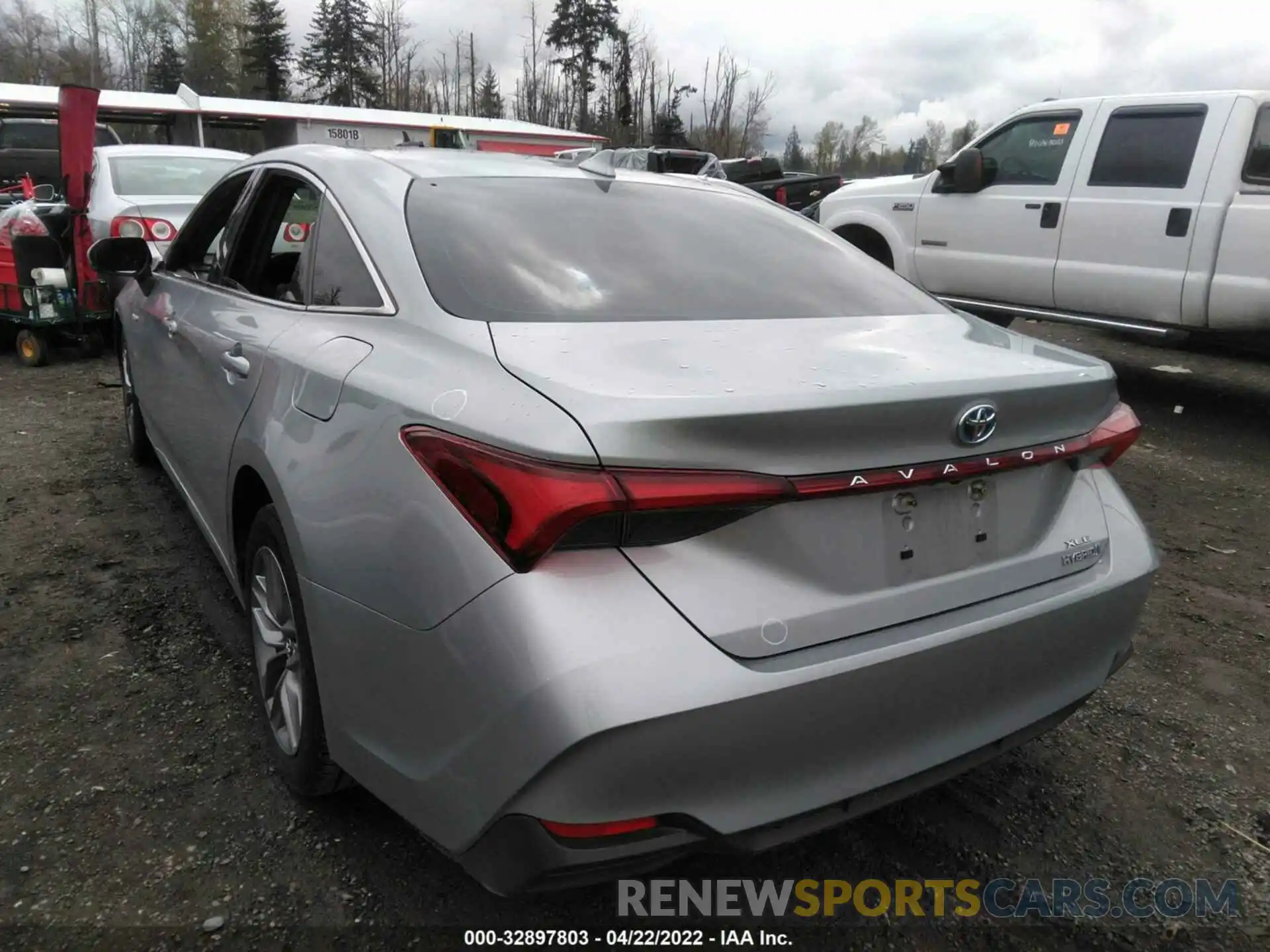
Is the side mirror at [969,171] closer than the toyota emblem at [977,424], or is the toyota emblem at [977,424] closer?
the toyota emblem at [977,424]

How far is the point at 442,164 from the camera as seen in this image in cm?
268

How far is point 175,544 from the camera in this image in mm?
4051

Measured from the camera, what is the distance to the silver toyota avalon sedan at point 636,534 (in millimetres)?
1510

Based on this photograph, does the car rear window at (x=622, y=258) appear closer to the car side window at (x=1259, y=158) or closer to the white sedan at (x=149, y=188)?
the car side window at (x=1259, y=158)

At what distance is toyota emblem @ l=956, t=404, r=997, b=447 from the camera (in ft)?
5.85

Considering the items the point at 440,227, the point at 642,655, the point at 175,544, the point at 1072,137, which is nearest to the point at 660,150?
the point at 1072,137

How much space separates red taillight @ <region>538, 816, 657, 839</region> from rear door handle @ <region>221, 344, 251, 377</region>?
1582 millimetres

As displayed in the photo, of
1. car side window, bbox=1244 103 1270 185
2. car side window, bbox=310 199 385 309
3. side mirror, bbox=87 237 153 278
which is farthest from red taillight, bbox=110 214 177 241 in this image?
car side window, bbox=1244 103 1270 185

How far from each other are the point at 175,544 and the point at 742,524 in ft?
10.7

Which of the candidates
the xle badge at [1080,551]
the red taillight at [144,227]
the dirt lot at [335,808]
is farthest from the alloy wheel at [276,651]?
the red taillight at [144,227]

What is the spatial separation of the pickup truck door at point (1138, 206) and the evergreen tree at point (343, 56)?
5914 centimetres

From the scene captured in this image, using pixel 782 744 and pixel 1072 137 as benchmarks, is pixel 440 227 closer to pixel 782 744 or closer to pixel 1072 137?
pixel 782 744

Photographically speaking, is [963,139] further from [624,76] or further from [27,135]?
[624,76]

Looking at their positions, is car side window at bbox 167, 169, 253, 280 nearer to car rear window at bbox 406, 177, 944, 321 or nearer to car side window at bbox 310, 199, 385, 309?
car side window at bbox 310, 199, 385, 309
